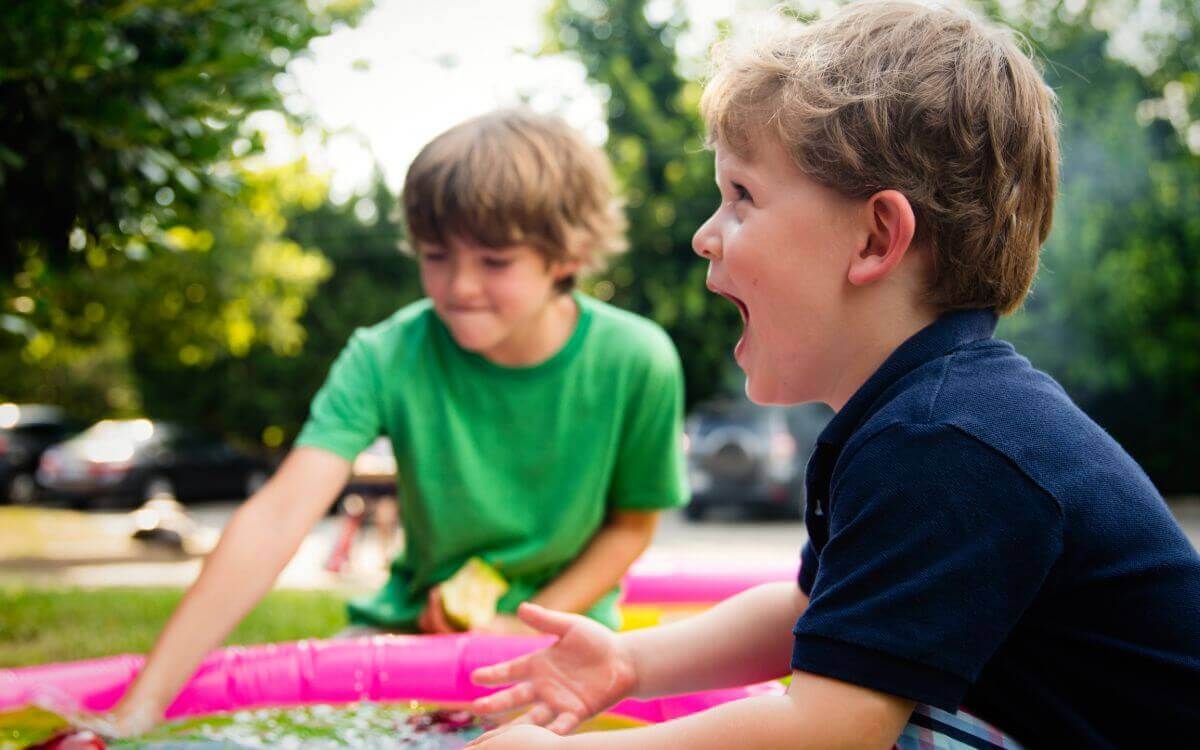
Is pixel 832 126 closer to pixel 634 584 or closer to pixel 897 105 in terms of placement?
pixel 897 105

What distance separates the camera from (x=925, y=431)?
3.88 ft

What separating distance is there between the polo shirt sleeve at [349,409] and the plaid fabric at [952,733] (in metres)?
1.41

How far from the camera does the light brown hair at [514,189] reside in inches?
95.4

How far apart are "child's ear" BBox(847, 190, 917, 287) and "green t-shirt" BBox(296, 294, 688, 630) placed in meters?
1.35

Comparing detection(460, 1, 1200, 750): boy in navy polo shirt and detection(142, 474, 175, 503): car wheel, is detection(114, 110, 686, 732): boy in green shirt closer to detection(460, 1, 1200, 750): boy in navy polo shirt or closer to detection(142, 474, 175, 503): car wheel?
detection(460, 1, 1200, 750): boy in navy polo shirt

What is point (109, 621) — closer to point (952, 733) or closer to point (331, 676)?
point (331, 676)

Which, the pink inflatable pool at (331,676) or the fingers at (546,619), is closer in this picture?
the fingers at (546,619)

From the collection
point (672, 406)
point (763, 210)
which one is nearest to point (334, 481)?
point (672, 406)

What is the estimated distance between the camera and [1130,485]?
4.09 ft

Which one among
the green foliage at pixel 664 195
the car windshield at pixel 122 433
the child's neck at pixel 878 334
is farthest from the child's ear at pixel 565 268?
the car windshield at pixel 122 433

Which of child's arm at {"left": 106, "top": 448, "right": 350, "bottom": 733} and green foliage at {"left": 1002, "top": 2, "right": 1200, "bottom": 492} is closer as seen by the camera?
child's arm at {"left": 106, "top": 448, "right": 350, "bottom": 733}

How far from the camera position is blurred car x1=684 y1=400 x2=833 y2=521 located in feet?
44.6

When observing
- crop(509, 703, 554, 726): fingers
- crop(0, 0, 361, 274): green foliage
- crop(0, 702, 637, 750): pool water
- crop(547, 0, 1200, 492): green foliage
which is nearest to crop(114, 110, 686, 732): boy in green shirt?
crop(0, 702, 637, 750): pool water

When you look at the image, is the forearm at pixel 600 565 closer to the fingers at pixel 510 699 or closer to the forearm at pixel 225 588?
the forearm at pixel 225 588
